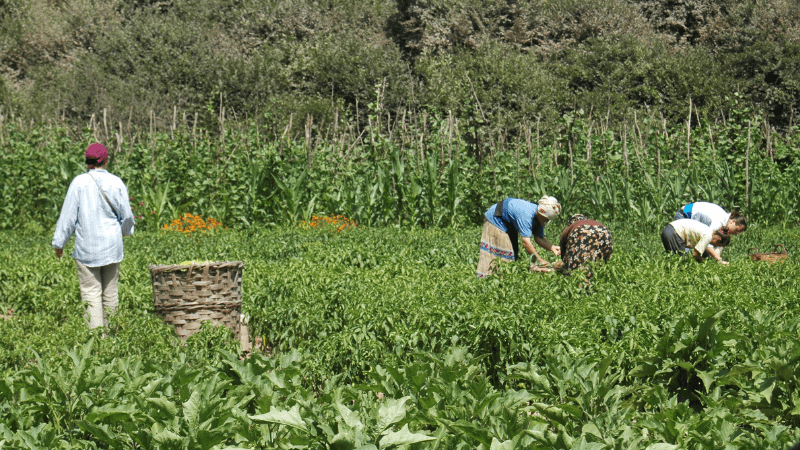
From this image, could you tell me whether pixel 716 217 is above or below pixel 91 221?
below

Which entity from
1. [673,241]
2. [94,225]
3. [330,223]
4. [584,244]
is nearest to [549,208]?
[584,244]

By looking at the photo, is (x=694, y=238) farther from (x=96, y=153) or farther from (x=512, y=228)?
(x=96, y=153)

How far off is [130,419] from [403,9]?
25970mm

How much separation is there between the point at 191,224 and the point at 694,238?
8181 mm

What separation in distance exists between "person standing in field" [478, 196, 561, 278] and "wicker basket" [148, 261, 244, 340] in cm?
255

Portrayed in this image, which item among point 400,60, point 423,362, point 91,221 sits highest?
point 400,60

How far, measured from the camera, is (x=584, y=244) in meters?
7.11

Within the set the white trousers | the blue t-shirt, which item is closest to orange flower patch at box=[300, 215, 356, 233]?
the blue t-shirt

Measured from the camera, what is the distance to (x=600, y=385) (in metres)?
3.87

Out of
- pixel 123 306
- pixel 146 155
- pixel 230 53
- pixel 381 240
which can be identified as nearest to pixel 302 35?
pixel 230 53

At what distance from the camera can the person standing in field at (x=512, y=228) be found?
23.9ft

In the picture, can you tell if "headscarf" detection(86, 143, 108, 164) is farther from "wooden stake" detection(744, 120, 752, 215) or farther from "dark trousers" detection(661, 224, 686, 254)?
"wooden stake" detection(744, 120, 752, 215)

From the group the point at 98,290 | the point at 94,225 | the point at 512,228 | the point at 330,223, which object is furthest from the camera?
the point at 330,223

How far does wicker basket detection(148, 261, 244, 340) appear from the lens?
6.39m
